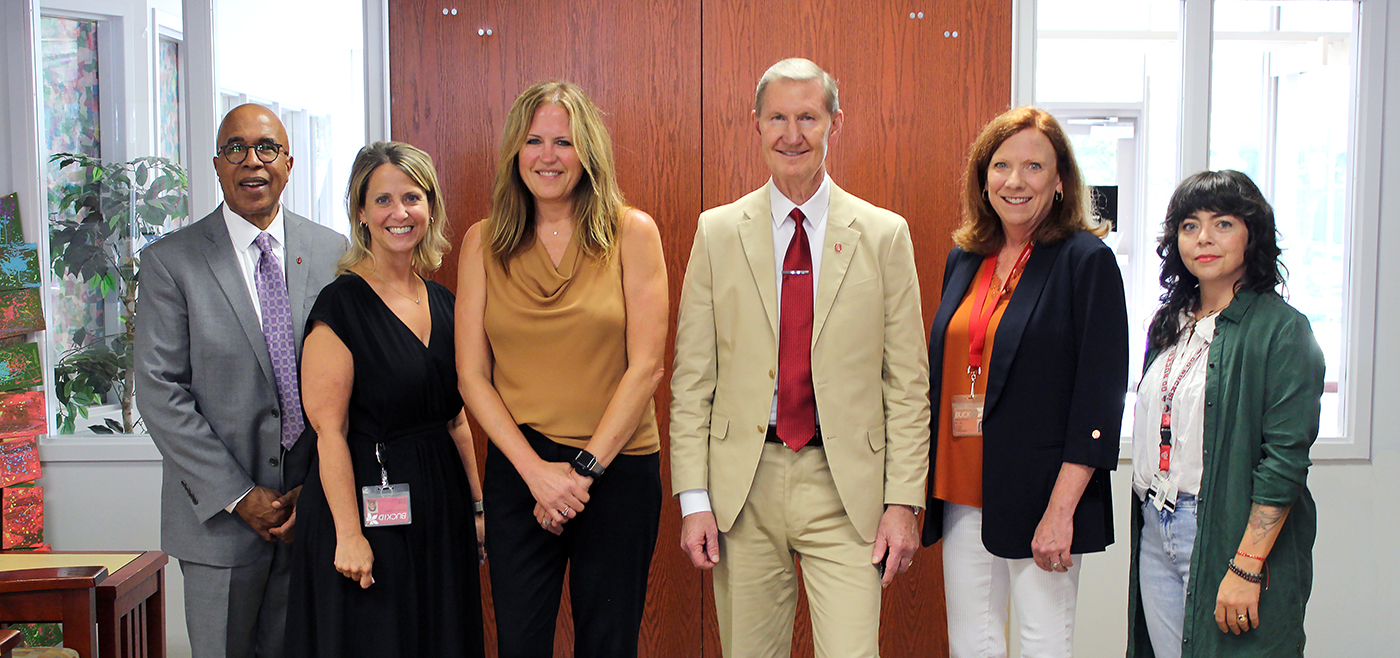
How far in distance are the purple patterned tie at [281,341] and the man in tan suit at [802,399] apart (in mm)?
1070

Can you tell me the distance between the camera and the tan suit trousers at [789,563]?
196 centimetres

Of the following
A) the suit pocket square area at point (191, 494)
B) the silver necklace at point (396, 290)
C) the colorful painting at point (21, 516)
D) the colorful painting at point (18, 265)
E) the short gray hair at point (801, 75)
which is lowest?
the colorful painting at point (21, 516)

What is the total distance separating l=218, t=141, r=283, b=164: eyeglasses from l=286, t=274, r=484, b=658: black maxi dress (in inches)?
22.1

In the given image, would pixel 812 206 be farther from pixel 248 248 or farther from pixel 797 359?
pixel 248 248

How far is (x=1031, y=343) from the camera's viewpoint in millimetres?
1933

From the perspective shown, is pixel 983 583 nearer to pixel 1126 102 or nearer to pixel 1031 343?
pixel 1031 343

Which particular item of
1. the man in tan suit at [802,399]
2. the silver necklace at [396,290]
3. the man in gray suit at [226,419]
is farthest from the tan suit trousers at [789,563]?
the man in gray suit at [226,419]

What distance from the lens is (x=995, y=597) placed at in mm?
2035

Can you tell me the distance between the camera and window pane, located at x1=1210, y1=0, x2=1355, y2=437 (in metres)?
3.38

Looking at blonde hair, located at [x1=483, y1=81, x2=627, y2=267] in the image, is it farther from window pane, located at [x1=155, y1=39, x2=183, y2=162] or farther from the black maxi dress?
window pane, located at [x1=155, y1=39, x2=183, y2=162]

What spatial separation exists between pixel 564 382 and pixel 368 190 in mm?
699

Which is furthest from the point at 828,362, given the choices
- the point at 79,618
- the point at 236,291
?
the point at 79,618

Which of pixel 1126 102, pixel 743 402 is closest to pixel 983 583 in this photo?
pixel 743 402

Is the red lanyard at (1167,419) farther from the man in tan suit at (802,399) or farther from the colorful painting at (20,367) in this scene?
the colorful painting at (20,367)
